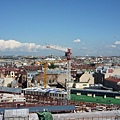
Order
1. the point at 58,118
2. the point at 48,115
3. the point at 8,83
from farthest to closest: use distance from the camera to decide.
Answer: the point at 8,83, the point at 58,118, the point at 48,115

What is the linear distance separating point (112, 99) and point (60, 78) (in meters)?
11.4

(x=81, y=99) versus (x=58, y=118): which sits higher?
(x=58, y=118)

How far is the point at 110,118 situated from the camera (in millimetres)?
5410

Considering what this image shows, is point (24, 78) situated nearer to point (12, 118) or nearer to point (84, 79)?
point (84, 79)

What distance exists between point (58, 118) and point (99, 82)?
26194 mm

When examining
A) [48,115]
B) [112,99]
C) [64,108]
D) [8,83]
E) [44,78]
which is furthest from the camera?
[44,78]

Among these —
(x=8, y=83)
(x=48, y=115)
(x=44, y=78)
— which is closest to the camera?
(x=48, y=115)

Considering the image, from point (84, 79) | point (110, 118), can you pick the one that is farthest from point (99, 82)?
point (110, 118)

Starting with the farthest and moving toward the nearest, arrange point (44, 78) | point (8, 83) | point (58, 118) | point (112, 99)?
point (44, 78) → point (8, 83) → point (112, 99) → point (58, 118)

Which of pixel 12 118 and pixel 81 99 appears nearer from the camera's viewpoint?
pixel 12 118

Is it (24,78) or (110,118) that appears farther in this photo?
(24,78)

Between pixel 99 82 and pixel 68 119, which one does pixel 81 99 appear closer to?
pixel 99 82

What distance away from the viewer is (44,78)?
3303cm

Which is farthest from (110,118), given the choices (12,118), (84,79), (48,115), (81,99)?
(84,79)
